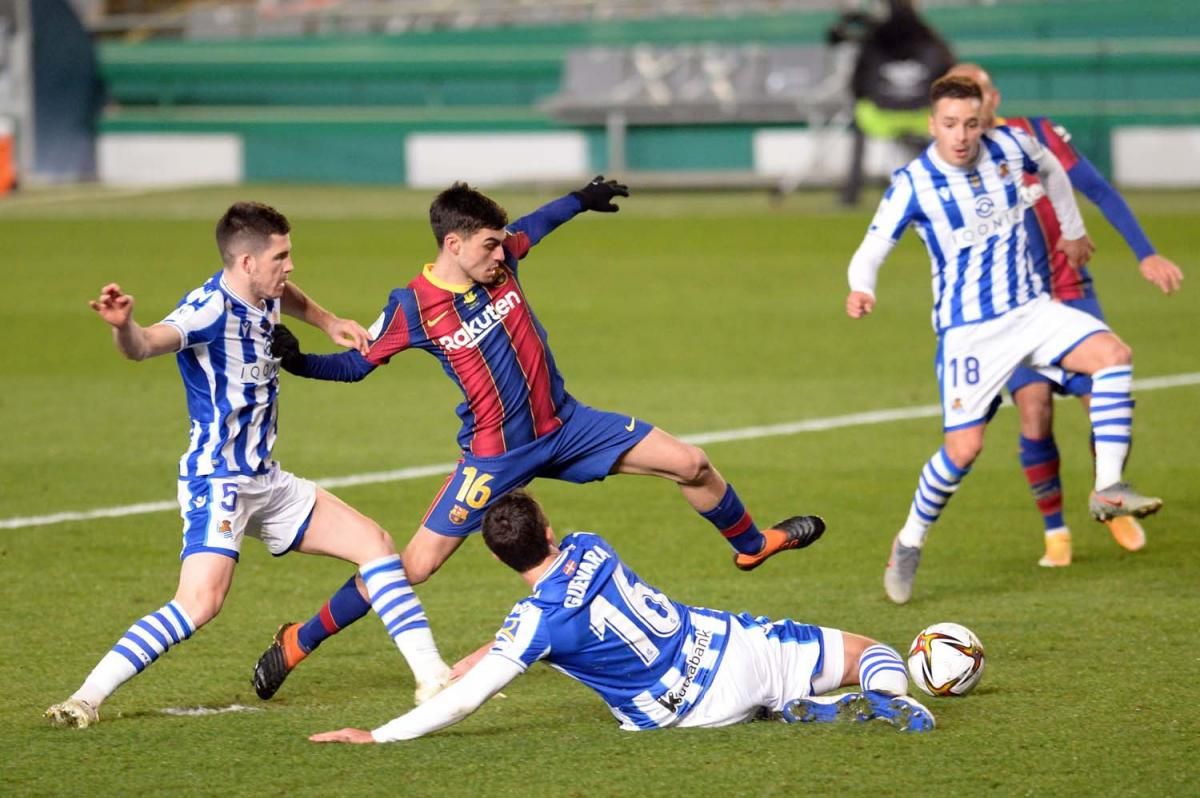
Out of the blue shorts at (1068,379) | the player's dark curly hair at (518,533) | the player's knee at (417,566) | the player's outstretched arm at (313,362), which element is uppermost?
the player's outstretched arm at (313,362)

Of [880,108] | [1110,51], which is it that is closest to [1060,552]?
[880,108]

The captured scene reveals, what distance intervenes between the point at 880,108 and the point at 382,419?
39.3 feet

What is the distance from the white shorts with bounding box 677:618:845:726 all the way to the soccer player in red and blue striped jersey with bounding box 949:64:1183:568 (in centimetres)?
263

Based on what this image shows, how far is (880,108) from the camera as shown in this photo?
22.3m

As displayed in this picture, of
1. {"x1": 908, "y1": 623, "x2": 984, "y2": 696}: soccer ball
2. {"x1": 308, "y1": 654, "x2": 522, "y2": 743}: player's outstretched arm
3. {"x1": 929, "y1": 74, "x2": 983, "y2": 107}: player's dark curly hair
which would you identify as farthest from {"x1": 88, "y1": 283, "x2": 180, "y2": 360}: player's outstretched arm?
{"x1": 929, "y1": 74, "x2": 983, "y2": 107}: player's dark curly hair

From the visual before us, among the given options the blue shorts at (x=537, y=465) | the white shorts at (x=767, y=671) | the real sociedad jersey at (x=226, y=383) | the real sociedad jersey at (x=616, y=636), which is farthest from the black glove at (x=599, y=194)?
the white shorts at (x=767, y=671)

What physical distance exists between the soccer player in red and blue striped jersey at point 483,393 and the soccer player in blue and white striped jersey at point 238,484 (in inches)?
8.4

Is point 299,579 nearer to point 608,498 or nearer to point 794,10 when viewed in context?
point 608,498

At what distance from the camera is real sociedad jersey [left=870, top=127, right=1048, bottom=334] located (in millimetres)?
7586

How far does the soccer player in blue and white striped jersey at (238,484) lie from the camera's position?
5.96 metres

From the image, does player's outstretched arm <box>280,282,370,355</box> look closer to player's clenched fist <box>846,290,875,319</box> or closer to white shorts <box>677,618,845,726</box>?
white shorts <box>677,618,845,726</box>

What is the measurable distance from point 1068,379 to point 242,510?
3.71m

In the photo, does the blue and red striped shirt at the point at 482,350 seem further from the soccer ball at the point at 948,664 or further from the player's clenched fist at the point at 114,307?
the soccer ball at the point at 948,664

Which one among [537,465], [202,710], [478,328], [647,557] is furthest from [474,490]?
[647,557]
